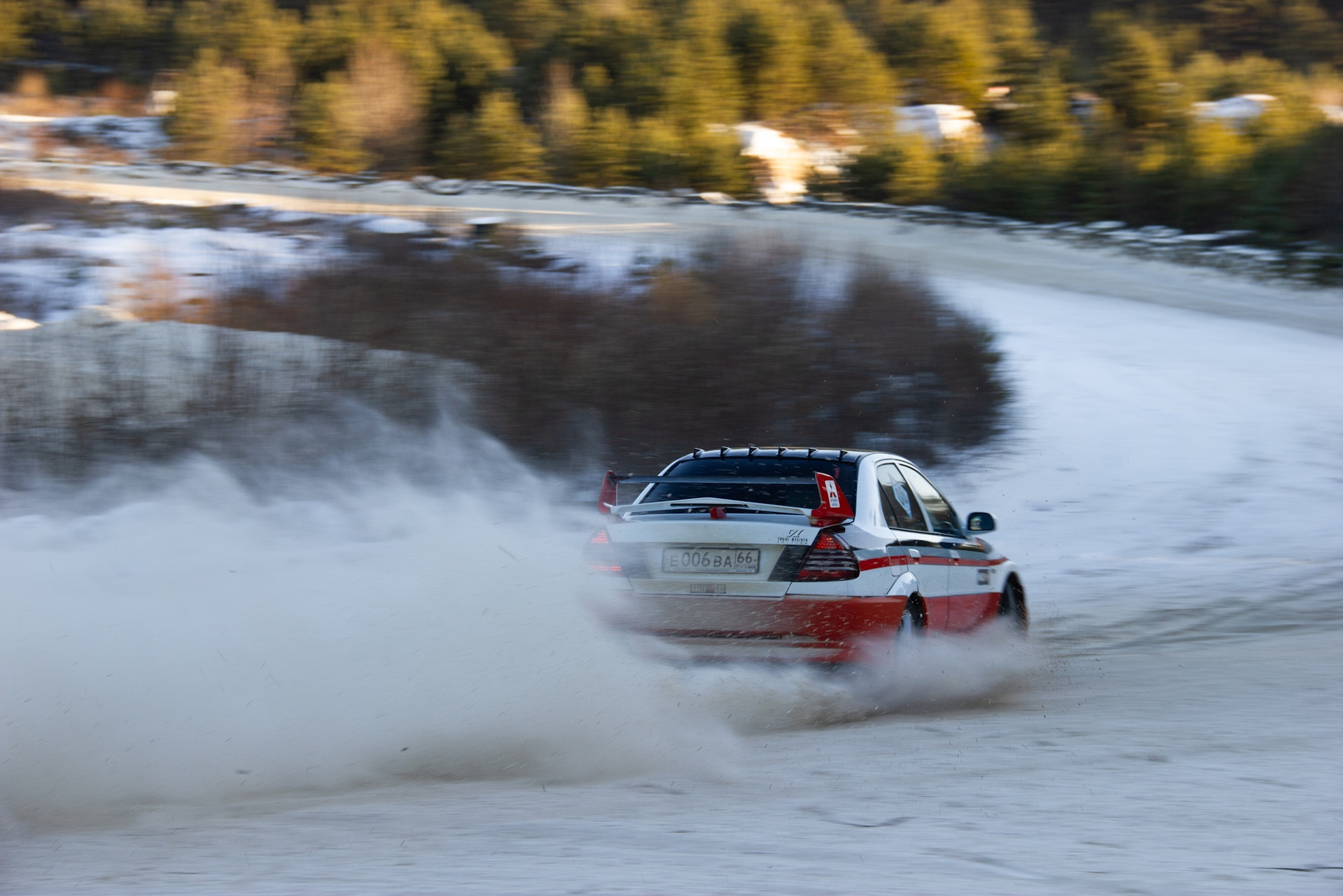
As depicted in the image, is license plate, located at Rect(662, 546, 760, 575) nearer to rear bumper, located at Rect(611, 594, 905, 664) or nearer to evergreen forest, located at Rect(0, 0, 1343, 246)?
rear bumper, located at Rect(611, 594, 905, 664)

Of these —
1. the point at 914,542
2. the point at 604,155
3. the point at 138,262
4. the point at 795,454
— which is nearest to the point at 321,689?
the point at 795,454

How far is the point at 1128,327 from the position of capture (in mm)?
18984

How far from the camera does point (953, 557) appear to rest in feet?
23.9

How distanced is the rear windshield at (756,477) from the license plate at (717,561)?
0.43 m

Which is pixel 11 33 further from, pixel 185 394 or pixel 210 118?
pixel 185 394

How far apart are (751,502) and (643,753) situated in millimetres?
1712

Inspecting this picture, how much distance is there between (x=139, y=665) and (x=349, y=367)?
10.2m

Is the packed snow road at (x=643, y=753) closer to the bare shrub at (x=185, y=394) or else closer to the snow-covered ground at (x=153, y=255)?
the bare shrub at (x=185, y=394)

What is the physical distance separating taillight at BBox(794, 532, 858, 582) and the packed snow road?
0.48m

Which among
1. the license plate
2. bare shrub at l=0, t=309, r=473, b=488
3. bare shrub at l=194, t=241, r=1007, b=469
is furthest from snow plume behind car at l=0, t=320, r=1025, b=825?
bare shrub at l=194, t=241, r=1007, b=469

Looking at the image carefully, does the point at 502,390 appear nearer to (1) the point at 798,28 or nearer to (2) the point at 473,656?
(2) the point at 473,656

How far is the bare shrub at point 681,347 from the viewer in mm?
14477

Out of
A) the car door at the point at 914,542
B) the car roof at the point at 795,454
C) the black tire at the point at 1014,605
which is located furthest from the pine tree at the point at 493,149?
the car door at the point at 914,542

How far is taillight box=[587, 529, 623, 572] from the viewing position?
6219mm
